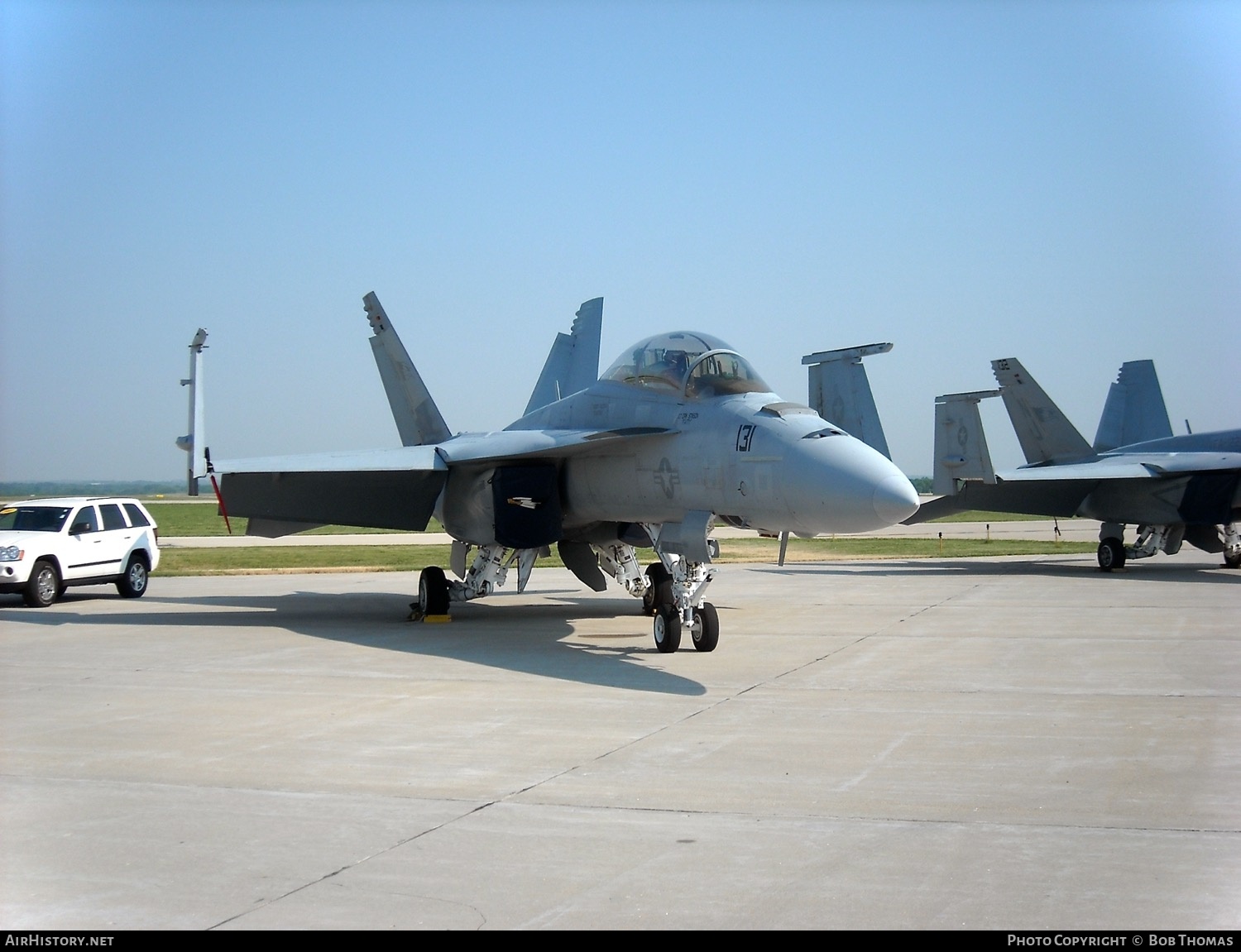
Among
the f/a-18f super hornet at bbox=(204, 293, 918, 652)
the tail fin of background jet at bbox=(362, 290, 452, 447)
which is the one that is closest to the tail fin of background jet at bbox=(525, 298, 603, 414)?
the f/a-18f super hornet at bbox=(204, 293, 918, 652)

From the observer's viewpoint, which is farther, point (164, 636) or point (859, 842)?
point (164, 636)

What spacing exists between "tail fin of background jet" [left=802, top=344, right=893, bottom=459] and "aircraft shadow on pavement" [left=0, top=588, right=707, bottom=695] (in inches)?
174

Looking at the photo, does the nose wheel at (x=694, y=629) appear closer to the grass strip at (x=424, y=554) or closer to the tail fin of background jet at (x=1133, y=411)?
the grass strip at (x=424, y=554)

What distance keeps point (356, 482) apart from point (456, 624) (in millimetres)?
2315

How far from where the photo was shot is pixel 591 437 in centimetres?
1250

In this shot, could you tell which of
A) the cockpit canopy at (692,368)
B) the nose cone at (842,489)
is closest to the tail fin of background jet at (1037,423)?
the cockpit canopy at (692,368)

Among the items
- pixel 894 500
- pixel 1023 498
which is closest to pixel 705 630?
pixel 894 500

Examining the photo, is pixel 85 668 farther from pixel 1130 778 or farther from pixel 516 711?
pixel 1130 778

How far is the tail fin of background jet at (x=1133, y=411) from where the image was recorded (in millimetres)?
29188

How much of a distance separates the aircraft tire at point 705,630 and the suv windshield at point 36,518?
1151cm

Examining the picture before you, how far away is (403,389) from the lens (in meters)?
18.2
